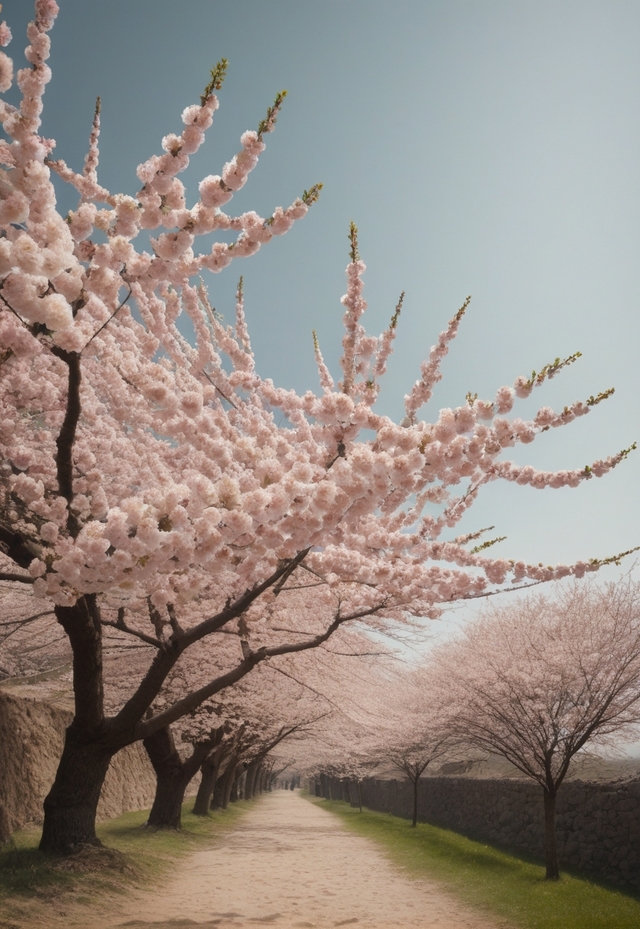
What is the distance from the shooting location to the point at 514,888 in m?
8.84

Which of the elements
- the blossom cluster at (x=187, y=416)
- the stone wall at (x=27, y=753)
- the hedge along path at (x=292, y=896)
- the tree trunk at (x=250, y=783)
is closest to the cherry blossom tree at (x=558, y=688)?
the hedge along path at (x=292, y=896)

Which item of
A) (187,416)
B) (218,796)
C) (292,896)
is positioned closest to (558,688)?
(292,896)

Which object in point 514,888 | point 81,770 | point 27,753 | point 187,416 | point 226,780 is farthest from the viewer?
point 226,780

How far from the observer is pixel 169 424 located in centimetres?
480

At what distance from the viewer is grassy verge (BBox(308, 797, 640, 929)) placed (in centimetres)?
689

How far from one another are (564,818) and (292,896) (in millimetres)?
6767

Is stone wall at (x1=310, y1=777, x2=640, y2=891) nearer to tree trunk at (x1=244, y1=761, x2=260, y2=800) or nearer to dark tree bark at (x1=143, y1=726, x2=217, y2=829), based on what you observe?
dark tree bark at (x1=143, y1=726, x2=217, y2=829)

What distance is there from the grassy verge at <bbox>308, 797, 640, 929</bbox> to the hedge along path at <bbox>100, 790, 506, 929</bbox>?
47cm

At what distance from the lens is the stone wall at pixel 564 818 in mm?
9805

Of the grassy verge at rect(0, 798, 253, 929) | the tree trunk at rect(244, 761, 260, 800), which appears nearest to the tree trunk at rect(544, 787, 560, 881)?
the grassy verge at rect(0, 798, 253, 929)

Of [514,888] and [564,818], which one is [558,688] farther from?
[564,818]

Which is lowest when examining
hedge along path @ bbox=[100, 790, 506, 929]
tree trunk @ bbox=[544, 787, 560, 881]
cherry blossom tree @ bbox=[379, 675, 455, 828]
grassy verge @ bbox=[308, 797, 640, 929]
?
hedge along path @ bbox=[100, 790, 506, 929]

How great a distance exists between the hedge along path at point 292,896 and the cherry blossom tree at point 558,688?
9.46ft

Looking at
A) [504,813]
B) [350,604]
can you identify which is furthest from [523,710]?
[504,813]
